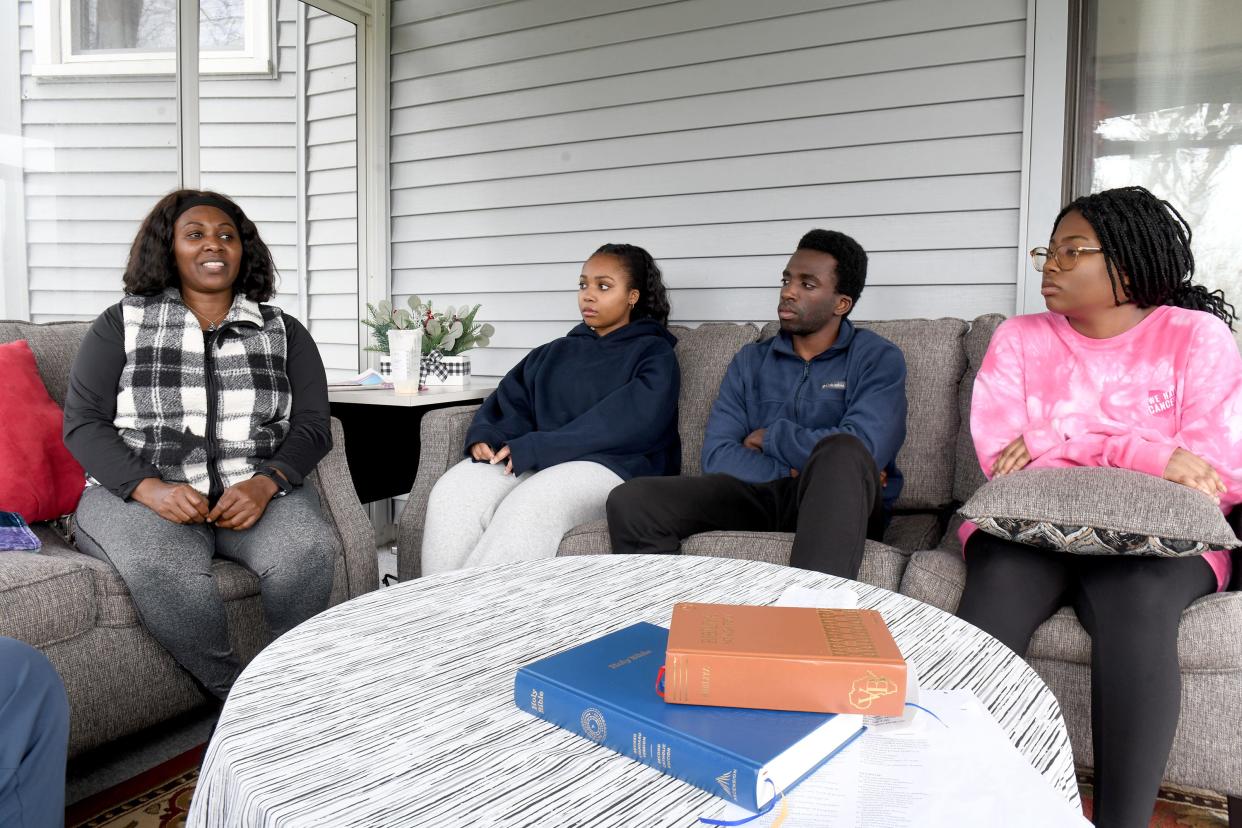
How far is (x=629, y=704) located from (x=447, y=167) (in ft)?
10.6

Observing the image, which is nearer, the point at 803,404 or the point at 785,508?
the point at 785,508

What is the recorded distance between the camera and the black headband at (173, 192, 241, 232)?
2055 millimetres

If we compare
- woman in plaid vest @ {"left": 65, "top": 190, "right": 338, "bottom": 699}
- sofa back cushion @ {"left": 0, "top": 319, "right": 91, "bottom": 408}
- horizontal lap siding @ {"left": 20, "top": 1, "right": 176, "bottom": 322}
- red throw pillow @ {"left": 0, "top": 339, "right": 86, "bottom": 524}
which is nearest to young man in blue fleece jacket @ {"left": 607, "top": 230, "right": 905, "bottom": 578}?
woman in plaid vest @ {"left": 65, "top": 190, "right": 338, "bottom": 699}

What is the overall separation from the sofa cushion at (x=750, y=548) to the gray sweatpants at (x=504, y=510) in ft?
0.26

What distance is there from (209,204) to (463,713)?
1702 mm

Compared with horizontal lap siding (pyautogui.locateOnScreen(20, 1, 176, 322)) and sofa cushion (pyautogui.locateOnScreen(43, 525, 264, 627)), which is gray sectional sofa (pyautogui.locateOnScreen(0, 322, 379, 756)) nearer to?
sofa cushion (pyautogui.locateOnScreen(43, 525, 264, 627))

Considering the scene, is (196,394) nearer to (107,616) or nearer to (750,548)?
(107,616)

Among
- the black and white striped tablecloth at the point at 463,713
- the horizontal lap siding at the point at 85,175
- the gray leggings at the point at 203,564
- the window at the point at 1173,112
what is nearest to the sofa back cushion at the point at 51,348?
the gray leggings at the point at 203,564

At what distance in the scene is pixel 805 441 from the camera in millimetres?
2064

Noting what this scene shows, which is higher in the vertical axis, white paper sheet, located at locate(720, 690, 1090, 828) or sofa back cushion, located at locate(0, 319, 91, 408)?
sofa back cushion, located at locate(0, 319, 91, 408)

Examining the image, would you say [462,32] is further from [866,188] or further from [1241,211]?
[1241,211]

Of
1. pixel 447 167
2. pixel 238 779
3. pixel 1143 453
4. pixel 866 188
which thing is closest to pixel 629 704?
pixel 238 779

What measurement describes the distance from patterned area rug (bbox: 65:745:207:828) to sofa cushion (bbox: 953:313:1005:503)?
1.85 m

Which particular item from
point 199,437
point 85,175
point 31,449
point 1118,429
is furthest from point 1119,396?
point 85,175
